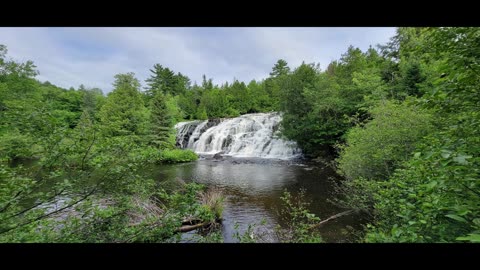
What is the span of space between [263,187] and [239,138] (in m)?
10.4

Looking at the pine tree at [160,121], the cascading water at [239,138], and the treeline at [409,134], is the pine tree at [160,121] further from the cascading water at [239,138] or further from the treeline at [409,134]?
the treeline at [409,134]


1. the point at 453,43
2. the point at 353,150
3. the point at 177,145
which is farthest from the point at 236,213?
the point at 177,145

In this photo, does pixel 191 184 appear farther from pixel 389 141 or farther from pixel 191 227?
pixel 389 141

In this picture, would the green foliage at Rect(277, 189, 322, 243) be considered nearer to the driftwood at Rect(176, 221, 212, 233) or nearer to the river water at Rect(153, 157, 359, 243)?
the river water at Rect(153, 157, 359, 243)

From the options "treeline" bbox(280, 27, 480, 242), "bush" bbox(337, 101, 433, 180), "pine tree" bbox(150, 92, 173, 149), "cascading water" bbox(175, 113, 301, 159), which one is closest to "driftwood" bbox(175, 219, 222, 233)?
"treeline" bbox(280, 27, 480, 242)

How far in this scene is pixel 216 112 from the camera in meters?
31.8

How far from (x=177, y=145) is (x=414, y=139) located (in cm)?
2009

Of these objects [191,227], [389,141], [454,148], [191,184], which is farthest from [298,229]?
[389,141]

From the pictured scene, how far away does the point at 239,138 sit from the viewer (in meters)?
19.8

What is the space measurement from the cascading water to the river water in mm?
2717

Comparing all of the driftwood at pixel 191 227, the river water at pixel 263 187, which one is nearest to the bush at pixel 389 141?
the river water at pixel 263 187

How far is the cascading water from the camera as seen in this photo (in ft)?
60.8

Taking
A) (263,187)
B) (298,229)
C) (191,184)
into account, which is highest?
(191,184)
